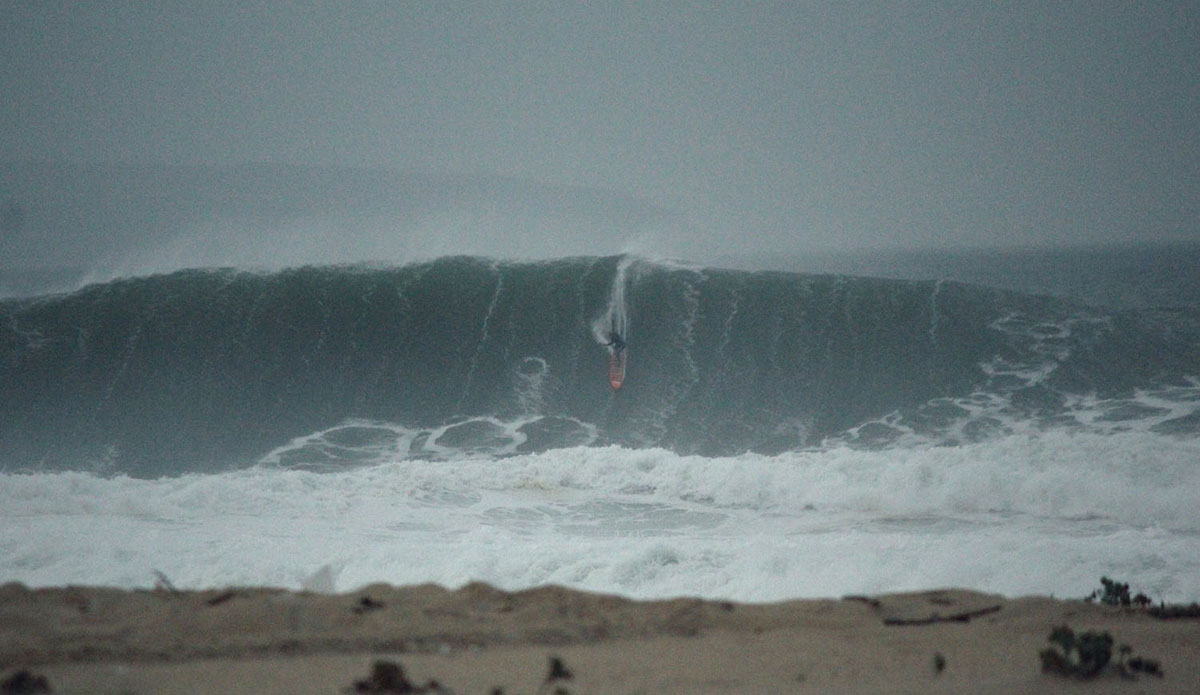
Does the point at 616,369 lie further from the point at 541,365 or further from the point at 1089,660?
the point at 1089,660

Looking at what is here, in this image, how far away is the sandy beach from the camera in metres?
3.28

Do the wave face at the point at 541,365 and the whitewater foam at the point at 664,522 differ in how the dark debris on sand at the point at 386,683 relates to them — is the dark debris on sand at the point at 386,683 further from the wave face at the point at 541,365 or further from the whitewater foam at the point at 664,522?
the wave face at the point at 541,365

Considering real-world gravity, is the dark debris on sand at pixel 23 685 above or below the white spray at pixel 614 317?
below

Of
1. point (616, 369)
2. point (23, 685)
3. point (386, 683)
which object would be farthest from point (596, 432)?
point (23, 685)

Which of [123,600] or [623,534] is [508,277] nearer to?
[623,534]

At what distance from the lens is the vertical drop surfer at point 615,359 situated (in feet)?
53.1

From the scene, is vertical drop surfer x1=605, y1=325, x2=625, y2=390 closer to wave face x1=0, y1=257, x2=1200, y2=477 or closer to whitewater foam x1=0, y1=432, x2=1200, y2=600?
wave face x1=0, y1=257, x2=1200, y2=477

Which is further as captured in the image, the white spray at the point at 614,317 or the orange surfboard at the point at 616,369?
the white spray at the point at 614,317

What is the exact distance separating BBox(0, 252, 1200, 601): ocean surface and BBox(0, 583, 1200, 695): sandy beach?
3.03ft

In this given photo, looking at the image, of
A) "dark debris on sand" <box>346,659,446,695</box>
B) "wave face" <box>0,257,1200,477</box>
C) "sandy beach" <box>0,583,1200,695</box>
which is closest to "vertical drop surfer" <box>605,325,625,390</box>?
"wave face" <box>0,257,1200,477</box>

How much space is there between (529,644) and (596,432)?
10.8m

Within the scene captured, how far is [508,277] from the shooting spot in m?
19.5

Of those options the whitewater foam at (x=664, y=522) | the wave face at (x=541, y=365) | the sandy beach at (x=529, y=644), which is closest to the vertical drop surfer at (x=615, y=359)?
the wave face at (x=541, y=365)

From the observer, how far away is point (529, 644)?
373 centimetres
